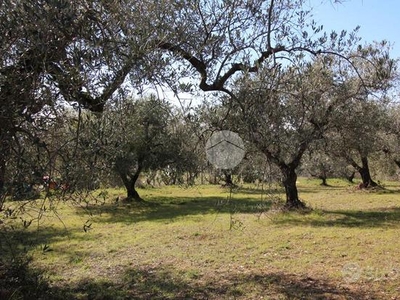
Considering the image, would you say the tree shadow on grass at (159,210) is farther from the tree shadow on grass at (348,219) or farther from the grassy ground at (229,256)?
the tree shadow on grass at (348,219)

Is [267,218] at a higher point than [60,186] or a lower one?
lower

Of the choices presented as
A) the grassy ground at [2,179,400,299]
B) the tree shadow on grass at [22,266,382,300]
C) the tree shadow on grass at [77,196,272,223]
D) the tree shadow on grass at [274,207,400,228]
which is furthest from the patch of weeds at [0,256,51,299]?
the tree shadow on grass at [274,207,400,228]

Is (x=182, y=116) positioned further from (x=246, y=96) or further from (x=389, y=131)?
(x=389, y=131)

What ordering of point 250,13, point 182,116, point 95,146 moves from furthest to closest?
1. point 250,13
2. point 182,116
3. point 95,146

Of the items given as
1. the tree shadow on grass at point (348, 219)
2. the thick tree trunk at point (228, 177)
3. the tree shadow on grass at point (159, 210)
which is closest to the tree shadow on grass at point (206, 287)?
the thick tree trunk at point (228, 177)

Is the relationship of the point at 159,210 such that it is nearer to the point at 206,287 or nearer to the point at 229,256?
the point at 229,256

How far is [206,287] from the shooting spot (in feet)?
24.0

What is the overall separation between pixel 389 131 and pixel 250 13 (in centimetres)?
2188

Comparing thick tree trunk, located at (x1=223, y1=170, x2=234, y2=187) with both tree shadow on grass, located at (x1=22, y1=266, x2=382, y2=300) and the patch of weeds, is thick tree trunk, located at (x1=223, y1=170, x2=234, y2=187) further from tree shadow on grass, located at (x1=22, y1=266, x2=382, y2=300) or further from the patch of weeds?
the patch of weeds

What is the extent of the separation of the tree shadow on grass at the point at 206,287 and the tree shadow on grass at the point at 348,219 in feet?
20.7

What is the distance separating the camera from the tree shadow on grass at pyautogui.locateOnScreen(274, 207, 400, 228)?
13438 mm

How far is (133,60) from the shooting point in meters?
3.84

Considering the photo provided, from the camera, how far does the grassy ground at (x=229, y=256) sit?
6.98 m

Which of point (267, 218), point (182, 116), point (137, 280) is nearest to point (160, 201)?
point (267, 218)
